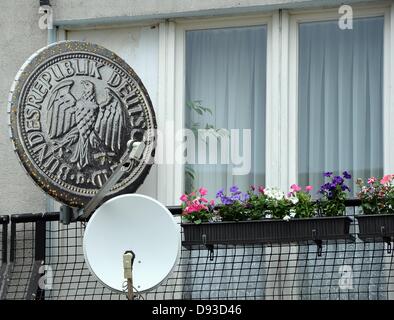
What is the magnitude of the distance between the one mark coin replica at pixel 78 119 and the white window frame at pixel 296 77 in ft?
4.22

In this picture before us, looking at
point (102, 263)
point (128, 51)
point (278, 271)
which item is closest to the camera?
point (102, 263)

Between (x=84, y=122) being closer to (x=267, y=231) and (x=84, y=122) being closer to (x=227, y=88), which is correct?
(x=227, y=88)

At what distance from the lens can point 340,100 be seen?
1464 centimetres

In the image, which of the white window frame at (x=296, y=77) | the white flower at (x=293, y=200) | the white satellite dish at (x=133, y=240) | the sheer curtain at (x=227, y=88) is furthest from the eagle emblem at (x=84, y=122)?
the white flower at (x=293, y=200)

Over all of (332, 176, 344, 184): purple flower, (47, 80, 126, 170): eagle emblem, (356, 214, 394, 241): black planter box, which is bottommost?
(356, 214, 394, 241): black planter box

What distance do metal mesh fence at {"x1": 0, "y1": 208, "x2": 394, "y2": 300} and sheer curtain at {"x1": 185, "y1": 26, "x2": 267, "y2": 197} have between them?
815 mm

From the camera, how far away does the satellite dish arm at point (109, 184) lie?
12.2 meters

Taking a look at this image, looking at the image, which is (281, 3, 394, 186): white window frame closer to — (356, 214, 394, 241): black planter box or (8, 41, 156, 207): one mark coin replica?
(356, 214, 394, 241): black planter box

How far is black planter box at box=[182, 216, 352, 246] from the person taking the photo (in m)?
13.4

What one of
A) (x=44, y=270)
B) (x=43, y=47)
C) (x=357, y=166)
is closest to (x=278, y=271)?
(x=357, y=166)

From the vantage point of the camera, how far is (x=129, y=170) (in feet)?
47.2

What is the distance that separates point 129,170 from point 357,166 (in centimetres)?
211

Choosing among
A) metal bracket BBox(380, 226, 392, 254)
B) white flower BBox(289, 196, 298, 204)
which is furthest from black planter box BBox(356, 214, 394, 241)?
white flower BBox(289, 196, 298, 204)

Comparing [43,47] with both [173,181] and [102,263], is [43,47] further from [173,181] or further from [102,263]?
[102,263]
